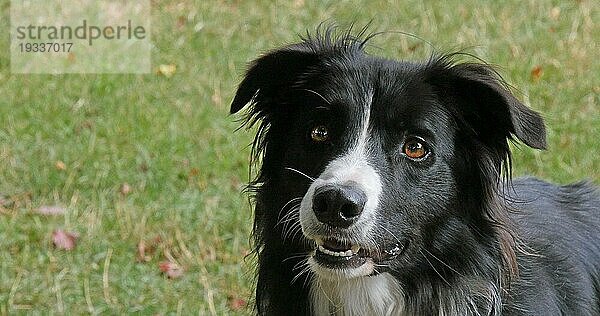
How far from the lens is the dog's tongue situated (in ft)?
11.6

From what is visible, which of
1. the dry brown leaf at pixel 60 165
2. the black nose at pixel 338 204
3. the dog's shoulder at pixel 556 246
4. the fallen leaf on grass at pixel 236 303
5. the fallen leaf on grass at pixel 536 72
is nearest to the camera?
the black nose at pixel 338 204

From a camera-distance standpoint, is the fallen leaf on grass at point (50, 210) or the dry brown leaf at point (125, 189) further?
the dry brown leaf at point (125, 189)

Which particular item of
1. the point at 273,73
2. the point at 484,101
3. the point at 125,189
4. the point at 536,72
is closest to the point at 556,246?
the point at 484,101

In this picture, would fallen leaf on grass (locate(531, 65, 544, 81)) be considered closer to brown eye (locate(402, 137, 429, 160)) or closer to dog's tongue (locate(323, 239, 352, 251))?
brown eye (locate(402, 137, 429, 160))

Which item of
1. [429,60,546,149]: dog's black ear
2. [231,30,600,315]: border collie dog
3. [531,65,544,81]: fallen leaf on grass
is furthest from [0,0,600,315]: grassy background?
[429,60,546,149]: dog's black ear

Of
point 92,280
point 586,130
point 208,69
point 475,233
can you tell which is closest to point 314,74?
point 475,233

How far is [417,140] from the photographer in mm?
3629

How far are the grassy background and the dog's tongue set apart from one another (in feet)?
4.30

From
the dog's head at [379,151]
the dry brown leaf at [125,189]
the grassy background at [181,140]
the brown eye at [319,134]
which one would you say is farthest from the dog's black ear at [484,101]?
the dry brown leaf at [125,189]

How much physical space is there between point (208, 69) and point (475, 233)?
16.5 ft

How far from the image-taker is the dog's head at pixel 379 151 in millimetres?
3492

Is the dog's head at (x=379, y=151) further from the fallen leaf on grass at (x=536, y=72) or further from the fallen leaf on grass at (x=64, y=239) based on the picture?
the fallen leaf on grass at (x=536, y=72)

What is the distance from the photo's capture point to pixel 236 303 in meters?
5.39

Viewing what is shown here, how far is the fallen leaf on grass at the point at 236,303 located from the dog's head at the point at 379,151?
1.46m
